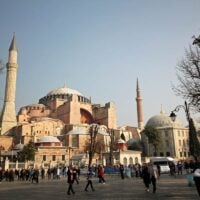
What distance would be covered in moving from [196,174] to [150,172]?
10.9 ft

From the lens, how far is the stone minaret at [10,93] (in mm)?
46406

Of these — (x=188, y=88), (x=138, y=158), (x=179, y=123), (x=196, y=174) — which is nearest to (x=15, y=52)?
(x=138, y=158)

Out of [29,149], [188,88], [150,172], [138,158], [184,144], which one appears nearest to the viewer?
[150,172]

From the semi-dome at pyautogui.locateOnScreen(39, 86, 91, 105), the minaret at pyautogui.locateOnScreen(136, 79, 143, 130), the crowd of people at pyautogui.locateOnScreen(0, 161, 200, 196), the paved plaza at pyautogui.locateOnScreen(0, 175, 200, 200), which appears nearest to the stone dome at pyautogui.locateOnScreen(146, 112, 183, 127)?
the minaret at pyautogui.locateOnScreen(136, 79, 143, 130)

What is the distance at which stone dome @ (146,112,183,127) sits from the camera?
5475 cm

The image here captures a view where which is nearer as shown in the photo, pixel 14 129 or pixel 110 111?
pixel 14 129

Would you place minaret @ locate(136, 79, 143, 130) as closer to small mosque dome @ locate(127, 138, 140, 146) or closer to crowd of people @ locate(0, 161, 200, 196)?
small mosque dome @ locate(127, 138, 140, 146)

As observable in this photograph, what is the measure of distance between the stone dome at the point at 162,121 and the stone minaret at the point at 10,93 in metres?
29.0

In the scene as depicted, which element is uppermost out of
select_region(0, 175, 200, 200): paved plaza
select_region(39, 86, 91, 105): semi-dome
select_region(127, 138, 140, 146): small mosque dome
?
select_region(39, 86, 91, 105): semi-dome

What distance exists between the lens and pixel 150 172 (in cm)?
937

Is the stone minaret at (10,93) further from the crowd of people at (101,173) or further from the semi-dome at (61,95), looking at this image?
the crowd of people at (101,173)

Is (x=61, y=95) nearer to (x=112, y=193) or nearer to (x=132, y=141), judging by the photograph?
(x=132, y=141)

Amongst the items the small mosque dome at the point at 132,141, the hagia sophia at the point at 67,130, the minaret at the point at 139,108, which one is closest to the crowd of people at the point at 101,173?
the hagia sophia at the point at 67,130

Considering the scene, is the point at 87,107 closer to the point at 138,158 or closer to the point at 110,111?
the point at 110,111
